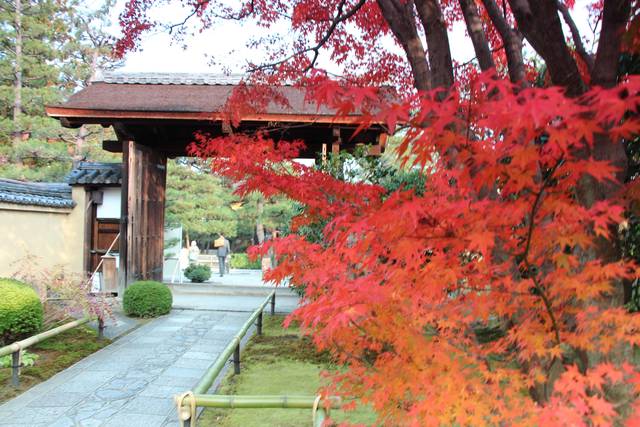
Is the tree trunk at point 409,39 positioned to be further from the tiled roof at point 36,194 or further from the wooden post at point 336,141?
the tiled roof at point 36,194

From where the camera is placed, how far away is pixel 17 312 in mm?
5625

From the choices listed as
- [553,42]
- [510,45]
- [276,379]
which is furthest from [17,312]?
[553,42]

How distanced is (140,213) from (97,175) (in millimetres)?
1996

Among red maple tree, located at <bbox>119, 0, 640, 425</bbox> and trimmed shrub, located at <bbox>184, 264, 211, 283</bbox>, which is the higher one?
red maple tree, located at <bbox>119, 0, 640, 425</bbox>

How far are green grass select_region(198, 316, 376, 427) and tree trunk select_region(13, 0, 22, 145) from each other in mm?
13040

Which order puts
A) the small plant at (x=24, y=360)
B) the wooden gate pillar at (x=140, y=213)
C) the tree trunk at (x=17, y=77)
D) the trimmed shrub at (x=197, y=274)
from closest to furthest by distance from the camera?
the small plant at (x=24, y=360) < the wooden gate pillar at (x=140, y=213) < the trimmed shrub at (x=197, y=274) < the tree trunk at (x=17, y=77)

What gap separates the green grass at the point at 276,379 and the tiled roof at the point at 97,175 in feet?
16.0

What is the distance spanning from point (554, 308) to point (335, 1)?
531 cm

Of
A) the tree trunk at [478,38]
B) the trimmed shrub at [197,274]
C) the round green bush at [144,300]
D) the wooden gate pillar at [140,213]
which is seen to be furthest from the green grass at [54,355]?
the trimmed shrub at [197,274]

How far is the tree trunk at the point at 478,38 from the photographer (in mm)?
3379

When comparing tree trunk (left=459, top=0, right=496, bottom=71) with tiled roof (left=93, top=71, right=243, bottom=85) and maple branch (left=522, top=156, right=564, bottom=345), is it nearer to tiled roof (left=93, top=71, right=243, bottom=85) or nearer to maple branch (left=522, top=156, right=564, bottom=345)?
maple branch (left=522, top=156, right=564, bottom=345)

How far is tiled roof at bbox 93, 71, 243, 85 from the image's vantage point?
33.1 feet

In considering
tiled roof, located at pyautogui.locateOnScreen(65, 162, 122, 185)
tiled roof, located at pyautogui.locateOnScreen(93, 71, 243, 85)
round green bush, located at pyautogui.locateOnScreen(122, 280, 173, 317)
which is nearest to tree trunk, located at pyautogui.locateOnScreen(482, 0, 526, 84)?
round green bush, located at pyautogui.locateOnScreen(122, 280, 173, 317)

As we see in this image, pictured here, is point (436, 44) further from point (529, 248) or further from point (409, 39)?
point (529, 248)
